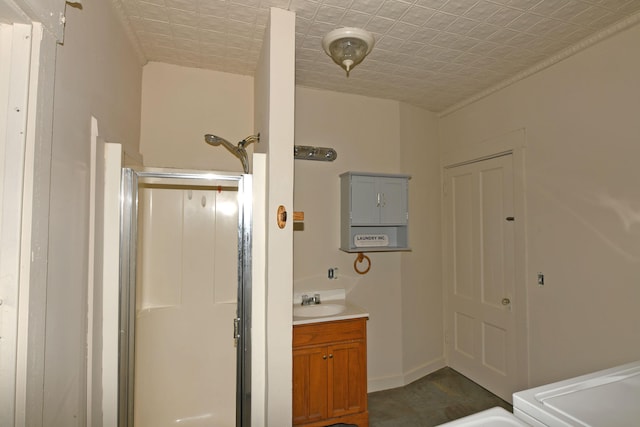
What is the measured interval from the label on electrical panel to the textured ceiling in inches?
52.0

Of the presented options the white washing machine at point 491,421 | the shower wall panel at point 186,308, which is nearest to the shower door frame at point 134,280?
the shower wall panel at point 186,308

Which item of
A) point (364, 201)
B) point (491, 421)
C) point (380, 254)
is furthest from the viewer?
point (380, 254)

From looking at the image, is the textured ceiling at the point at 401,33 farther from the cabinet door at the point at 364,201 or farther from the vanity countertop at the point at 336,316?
the vanity countertop at the point at 336,316

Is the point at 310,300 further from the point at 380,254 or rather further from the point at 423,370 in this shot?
the point at 423,370

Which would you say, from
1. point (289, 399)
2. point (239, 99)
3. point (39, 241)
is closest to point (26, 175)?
point (39, 241)

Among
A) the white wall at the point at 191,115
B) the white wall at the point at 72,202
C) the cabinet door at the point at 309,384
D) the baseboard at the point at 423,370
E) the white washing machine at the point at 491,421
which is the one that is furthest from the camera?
the baseboard at the point at 423,370

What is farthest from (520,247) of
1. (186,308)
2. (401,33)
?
(186,308)

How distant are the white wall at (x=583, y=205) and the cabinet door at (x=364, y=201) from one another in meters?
1.16

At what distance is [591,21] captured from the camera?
184cm

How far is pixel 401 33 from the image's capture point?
77.4 inches

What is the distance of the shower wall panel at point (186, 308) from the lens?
224cm

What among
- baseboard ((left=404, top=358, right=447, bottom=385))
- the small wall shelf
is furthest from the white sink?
baseboard ((left=404, top=358, right=447, bottom=385))

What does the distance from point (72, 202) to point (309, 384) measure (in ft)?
5.63

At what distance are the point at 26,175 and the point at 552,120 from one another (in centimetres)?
290
